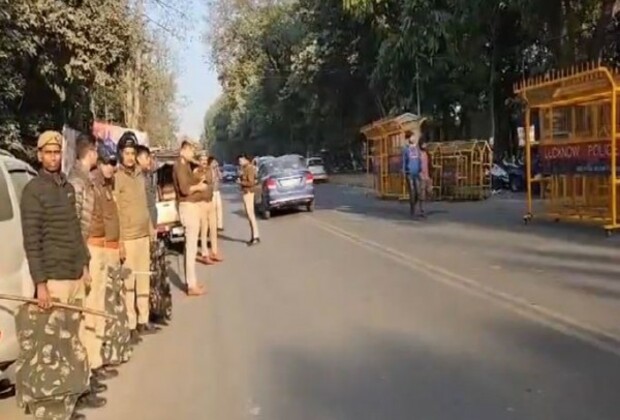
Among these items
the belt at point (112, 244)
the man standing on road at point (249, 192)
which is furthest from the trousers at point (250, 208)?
the belt at point (112, 244)

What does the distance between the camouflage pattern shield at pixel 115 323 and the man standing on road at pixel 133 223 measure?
0.47 meters

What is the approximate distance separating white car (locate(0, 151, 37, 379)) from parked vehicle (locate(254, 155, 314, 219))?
66.5ft

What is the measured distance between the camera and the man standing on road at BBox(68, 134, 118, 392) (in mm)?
7293

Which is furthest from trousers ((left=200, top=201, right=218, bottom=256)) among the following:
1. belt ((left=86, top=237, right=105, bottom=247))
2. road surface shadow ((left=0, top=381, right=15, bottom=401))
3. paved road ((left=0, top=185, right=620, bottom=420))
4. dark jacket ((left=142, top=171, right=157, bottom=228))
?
road surface shadow ((left=0, top=381, right=15, bottom=401))

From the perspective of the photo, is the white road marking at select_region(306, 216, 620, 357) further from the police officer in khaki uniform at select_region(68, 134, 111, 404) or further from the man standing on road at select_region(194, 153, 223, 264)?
the police officer in khaki uniform at select_region(68, 134, 111, 404)

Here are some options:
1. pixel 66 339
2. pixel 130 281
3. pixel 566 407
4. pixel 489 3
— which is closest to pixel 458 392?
pixel 566 407

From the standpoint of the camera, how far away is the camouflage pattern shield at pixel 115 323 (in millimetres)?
7738

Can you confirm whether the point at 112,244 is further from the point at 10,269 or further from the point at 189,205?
the point at 189,205

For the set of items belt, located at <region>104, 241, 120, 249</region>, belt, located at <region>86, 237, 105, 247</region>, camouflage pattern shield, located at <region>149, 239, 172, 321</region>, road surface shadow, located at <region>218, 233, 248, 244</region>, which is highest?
belt, located at <region>86, 237, 105, 247</region>

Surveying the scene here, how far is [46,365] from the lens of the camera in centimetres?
607

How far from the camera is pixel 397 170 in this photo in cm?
3328

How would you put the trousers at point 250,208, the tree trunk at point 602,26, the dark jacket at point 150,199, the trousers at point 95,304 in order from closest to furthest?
the trousers at point 95,304 < the dark jacket at point 150,199 < the trousers at point 250,208 < the tree trunk at point 602,26

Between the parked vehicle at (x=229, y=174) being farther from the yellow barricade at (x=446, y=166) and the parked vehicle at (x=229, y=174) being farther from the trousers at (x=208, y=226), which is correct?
the trousers at (x=208, y=226)

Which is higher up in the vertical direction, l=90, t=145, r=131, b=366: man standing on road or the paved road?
l=90, t=145, r=131, b=366: man standing on road
